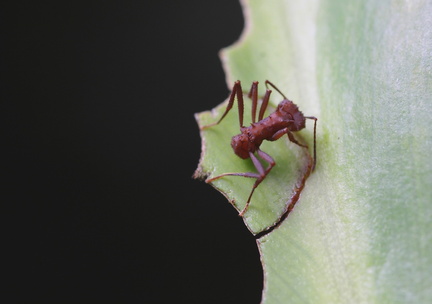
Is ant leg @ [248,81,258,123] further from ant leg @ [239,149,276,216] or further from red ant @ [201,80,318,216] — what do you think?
ant leg @ [239,149,276,216]

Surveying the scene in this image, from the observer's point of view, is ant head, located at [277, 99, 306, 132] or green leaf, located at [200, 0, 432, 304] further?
ant head, located at [277, 99, 306, 132]

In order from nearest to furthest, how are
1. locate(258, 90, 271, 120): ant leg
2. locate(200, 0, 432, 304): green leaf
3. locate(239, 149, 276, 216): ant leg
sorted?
locate(200, 0, 432, 304): green leaf, locate(239, 149, 276, 216): ant leg, locate(258, 90, 271, 120): ant leg

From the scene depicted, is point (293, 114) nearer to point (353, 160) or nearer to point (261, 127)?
point (261, 127)

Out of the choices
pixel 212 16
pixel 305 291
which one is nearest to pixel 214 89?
pixel 212 16

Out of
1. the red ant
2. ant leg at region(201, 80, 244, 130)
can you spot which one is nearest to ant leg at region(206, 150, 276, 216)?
the red ant

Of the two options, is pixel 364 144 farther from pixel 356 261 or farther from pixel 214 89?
pixel 214 89

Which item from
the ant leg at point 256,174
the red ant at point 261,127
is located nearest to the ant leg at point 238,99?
the red ant at point 261,127
